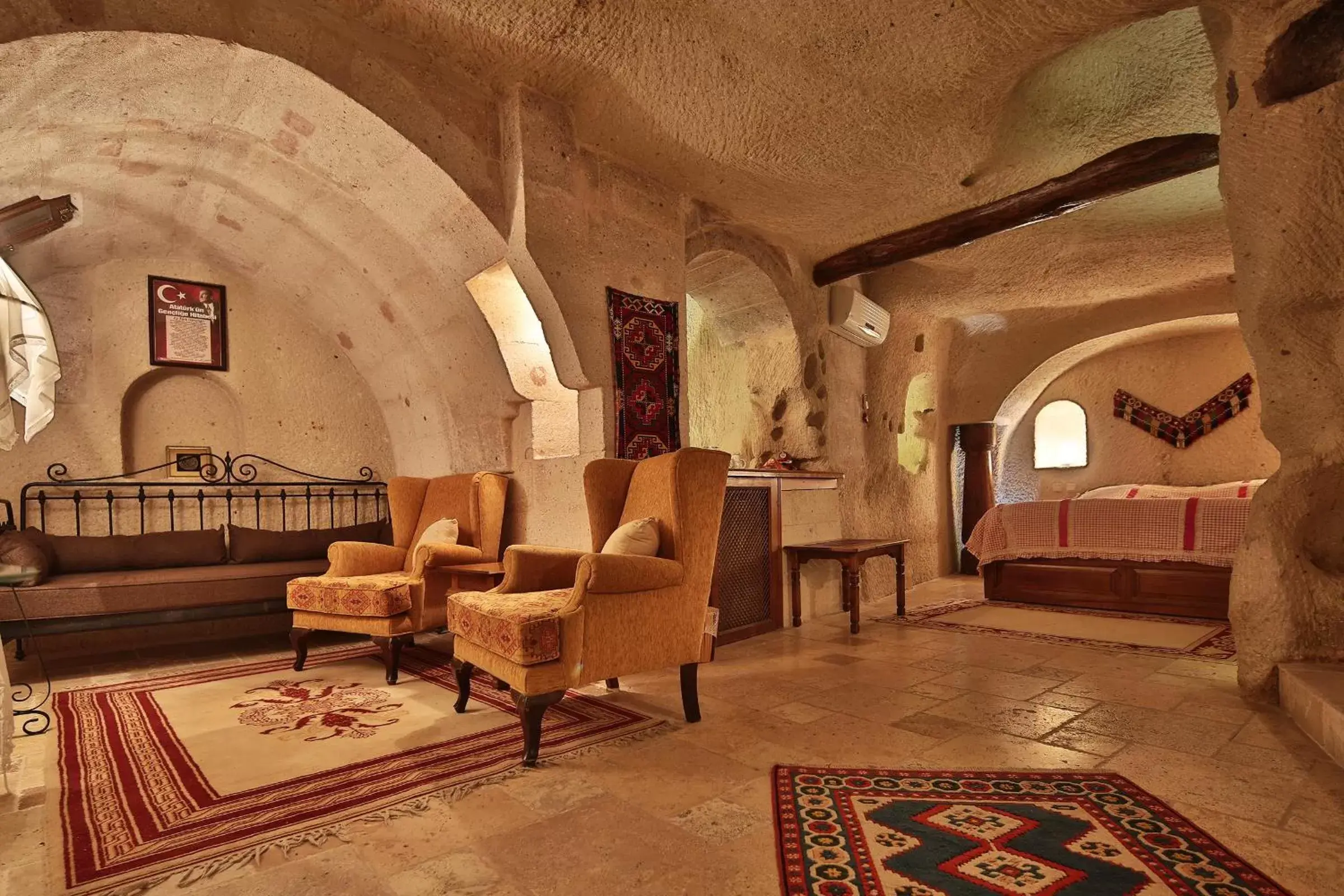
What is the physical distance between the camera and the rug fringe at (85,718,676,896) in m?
1.64

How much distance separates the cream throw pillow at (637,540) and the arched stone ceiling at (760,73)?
1894 millimetres

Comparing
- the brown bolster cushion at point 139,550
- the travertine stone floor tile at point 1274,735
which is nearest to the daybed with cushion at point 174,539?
the brown bolster cushion at point 139,550

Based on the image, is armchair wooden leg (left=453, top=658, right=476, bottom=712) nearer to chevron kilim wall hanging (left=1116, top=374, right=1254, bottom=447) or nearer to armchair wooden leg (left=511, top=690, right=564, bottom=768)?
armchair wooden leg (left=511, top=690, right=564, bottom=768)

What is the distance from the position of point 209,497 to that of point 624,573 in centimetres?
383

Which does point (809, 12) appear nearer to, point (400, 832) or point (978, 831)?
point (978, 831)

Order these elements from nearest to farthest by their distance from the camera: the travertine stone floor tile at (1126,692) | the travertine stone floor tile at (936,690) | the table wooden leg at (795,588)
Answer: the travertine stone floor tile at (1126,692)
the travertine stone floor tile at (936,690)
the table wooden leg at (795,588)

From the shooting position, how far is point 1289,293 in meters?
2.71

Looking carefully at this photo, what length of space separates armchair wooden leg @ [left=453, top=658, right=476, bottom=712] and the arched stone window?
7.61 m

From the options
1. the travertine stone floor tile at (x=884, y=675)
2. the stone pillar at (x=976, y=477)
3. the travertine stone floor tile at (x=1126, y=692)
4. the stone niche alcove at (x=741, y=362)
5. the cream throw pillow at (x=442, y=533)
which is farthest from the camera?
the stone pillar at (x=976, y=477)

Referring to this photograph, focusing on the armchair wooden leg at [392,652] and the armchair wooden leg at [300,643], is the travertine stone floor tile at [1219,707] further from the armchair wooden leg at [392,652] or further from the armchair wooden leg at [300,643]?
the armchair wooden leg at [300,643]

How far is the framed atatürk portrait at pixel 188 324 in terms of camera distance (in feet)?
15.5

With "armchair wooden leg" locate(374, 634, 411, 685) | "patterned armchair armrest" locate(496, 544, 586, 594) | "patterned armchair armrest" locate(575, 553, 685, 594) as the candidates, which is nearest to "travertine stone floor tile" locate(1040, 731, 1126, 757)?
"patterned armchair armrest" locate(575, 553, 685, 594)

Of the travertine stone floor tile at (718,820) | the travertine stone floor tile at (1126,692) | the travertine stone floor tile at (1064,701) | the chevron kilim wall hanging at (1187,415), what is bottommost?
the travertine stone floor tile at (1126,692)

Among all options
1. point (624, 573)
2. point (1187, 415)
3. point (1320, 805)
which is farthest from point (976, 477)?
point (624, 573)
